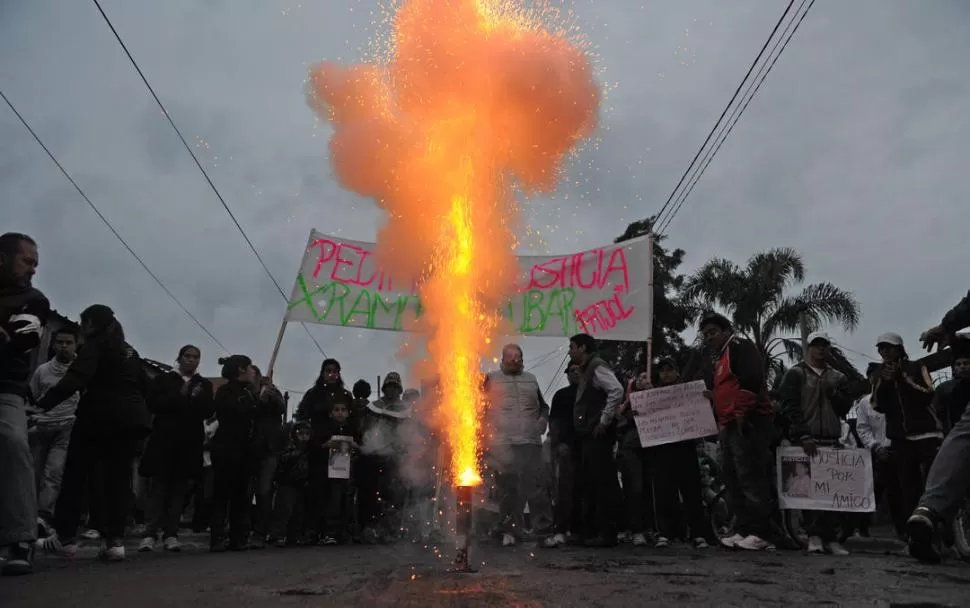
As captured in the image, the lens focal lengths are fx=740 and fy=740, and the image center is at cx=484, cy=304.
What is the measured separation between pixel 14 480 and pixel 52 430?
2.98 meters

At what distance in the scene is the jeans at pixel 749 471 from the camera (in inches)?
253

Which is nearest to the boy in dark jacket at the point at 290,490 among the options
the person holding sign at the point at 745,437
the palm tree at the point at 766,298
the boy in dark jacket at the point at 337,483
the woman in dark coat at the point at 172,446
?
the boy in dark jacket at the point at 337,483

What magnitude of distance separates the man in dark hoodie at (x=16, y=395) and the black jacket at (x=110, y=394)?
90 cm

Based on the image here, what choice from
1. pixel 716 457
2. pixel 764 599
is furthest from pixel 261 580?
pixel 716 457

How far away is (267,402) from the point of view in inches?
326

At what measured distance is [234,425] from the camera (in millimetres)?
7172

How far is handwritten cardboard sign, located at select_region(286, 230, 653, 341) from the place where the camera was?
9.87 metres

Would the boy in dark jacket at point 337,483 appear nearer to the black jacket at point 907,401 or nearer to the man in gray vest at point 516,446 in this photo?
the man in gray vest at point 516,446

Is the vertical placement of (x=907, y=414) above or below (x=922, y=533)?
above

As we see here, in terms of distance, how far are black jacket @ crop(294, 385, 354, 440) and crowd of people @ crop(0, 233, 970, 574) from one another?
3 centimetres

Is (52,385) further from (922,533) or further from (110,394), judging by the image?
(922,533)

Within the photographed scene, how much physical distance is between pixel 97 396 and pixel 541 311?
5.74 metres

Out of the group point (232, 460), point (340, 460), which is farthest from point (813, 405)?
point (232, 460)

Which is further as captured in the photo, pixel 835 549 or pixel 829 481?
pixel 829 481
